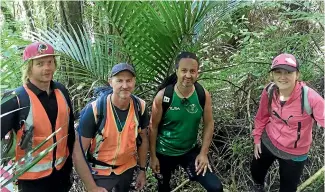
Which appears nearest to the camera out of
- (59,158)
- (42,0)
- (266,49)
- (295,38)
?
(59,158)

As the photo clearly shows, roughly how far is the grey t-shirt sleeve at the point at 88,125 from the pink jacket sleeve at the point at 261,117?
134cm

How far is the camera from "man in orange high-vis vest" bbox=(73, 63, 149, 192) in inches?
104

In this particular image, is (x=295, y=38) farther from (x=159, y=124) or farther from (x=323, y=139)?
(x=159, y=124)

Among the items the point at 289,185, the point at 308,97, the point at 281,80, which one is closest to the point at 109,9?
the point at 281,80

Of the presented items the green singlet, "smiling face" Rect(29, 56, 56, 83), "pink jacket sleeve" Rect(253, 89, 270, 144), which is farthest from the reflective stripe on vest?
"pink jacket sleeve" Rect(253, 89, 270, 144)

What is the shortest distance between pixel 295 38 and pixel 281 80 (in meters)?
1.56

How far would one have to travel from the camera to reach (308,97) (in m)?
2.62

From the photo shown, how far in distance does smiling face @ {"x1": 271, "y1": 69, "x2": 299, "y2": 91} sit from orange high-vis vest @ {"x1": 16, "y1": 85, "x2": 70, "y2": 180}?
155cm

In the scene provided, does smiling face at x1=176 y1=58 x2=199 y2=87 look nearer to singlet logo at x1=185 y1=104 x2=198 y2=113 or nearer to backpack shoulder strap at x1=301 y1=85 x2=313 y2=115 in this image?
singlet logo at x1=185 y1=104 x2=198 y2=113

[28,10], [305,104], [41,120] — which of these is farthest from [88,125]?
[28,10]

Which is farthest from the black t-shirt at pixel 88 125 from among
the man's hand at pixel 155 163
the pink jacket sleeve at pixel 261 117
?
the pink jacket sleeve at pixel 261 117

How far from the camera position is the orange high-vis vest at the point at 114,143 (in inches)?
105

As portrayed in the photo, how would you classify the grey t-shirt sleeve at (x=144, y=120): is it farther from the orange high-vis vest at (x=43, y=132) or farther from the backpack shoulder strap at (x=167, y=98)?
the orange high-vis vest at (x=43, y=132)

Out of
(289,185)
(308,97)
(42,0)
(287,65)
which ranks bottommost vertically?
(289,185)
